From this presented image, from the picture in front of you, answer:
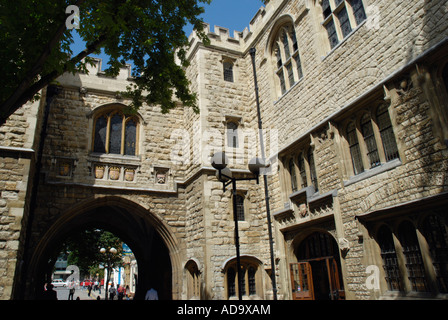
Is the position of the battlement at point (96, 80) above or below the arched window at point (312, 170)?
above

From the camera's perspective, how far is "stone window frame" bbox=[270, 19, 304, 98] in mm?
10452

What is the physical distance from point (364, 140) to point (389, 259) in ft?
8.81

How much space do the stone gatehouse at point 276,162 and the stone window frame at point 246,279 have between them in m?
0.04

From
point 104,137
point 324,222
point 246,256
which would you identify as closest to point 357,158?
point 324,222

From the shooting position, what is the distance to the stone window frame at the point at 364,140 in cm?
714

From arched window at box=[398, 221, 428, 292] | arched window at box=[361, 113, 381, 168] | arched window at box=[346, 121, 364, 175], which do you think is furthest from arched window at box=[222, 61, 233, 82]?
arched window at box=[398, 221, 428, 292]

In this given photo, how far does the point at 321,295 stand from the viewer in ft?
30.0

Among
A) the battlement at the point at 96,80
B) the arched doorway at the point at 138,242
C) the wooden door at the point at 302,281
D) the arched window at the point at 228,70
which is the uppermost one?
the arched window at the point at 228,70

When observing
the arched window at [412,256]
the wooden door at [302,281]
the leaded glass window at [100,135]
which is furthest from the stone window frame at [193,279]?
the arched window at [412,256]

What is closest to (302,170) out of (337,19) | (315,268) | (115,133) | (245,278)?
(315,268)

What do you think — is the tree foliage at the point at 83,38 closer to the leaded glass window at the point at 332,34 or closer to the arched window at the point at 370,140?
the leaded glass window at the point at 332,34

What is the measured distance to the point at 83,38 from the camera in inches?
221

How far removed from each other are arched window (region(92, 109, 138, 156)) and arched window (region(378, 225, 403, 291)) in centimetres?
884

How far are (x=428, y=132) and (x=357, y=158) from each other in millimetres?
2057
